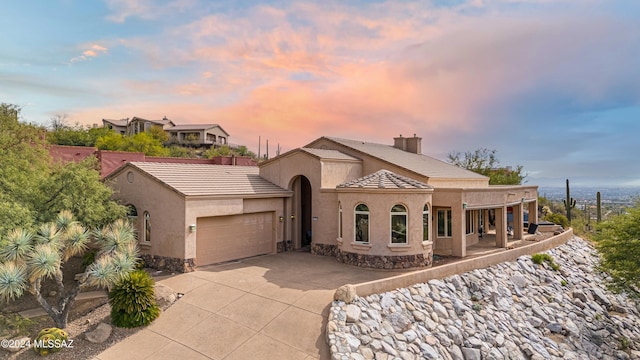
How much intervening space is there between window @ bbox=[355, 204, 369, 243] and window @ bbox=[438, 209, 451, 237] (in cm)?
541

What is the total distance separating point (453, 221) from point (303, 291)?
968 centimetres

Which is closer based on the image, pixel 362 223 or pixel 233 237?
pixel 362 223

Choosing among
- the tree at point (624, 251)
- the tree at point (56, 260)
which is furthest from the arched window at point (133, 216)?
the tree at point (624, 251)

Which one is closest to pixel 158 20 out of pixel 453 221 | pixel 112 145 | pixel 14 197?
pixel 14 197

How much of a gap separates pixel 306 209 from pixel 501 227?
12.5 metres

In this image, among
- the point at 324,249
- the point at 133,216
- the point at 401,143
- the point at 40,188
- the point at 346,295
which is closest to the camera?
the point at 346,295

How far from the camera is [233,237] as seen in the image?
17469 millimetres

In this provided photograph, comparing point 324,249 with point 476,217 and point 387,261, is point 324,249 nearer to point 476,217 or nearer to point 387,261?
point 387,261

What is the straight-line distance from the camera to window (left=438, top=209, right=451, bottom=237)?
1888 centimetres

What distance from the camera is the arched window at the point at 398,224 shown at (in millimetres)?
15898

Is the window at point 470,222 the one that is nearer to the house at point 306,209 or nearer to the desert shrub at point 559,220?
the house at point 306,209

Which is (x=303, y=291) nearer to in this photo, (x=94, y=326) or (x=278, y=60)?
(x=94, y=326)

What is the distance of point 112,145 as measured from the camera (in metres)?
46.7

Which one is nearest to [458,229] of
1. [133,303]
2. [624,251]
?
[624,251]
